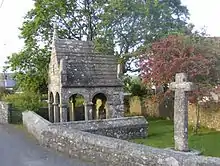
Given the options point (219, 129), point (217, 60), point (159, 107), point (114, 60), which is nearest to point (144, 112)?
point (159, 107)

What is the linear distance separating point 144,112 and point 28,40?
11387mm

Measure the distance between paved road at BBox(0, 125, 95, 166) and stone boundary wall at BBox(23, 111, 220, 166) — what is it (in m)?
0.37

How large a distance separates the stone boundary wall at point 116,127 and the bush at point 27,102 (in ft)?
33.6

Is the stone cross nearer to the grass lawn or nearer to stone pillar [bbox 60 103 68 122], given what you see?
the grass lawn

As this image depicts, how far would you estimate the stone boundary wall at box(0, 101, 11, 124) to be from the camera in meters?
26.0

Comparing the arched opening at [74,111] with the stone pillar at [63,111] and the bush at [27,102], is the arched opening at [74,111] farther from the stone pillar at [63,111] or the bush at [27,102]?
the stone pillar at [63,111]

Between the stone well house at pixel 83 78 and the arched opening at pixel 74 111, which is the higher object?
the stone well house at pixel 83 78

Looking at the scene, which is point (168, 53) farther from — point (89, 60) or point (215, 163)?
point (215, 163)

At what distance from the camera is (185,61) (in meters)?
17.9

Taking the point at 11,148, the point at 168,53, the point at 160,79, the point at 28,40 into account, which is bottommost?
the point at 11,148

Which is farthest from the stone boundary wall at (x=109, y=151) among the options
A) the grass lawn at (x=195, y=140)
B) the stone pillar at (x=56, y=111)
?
the stone pillar at (x=56, y=111)

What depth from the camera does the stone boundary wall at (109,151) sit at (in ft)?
27.8

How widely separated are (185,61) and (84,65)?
7.16m

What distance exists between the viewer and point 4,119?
26625 millimetres
